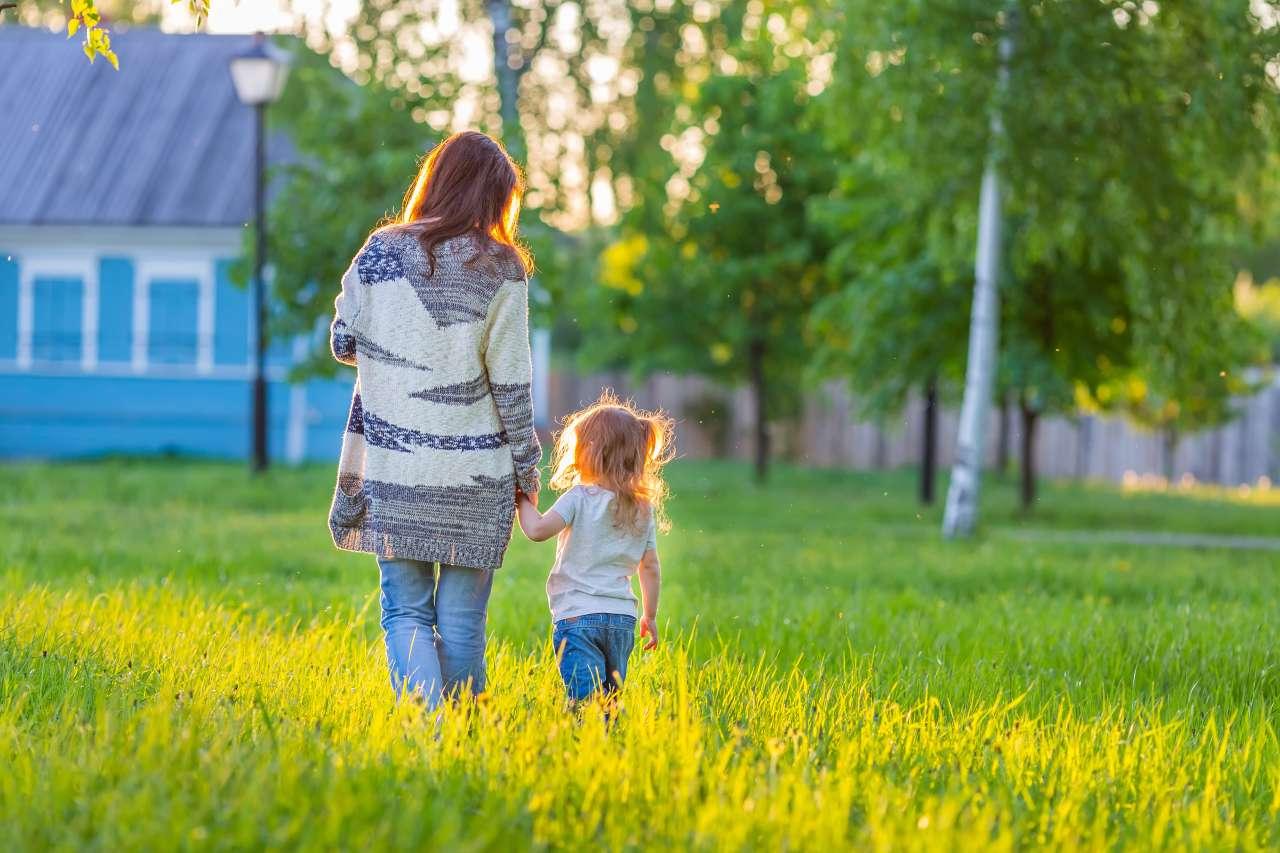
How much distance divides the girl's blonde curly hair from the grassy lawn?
54 centimetres

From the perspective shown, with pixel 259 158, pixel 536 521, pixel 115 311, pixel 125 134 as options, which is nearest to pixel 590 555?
pixel 536 521

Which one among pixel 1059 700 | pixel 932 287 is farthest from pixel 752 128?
pixel 1059 700

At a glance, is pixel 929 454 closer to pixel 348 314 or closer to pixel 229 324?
pixel 229 324

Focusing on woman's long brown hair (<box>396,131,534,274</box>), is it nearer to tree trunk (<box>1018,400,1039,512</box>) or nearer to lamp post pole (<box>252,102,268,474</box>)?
lamp post pole (<box>252,102,268,474</box>)

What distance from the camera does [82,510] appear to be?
12172mm

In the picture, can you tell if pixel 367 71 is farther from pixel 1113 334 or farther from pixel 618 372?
pixel 618 372

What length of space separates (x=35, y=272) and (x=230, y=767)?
22039 mm

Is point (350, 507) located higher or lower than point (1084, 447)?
higher

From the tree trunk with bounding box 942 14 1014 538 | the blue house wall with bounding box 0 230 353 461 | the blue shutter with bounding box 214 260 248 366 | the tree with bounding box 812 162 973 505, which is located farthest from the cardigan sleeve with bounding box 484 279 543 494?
the blue shutter with bounding box 214 260 248 366

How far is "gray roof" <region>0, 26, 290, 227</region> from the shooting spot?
2331cm

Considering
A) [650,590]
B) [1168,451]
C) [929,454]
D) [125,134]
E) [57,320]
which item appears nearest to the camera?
[650,590]

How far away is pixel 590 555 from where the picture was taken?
4504mm

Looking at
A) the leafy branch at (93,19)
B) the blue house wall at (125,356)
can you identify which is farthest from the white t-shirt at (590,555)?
the blue house wall at (125,356)

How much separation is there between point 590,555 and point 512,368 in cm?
59
